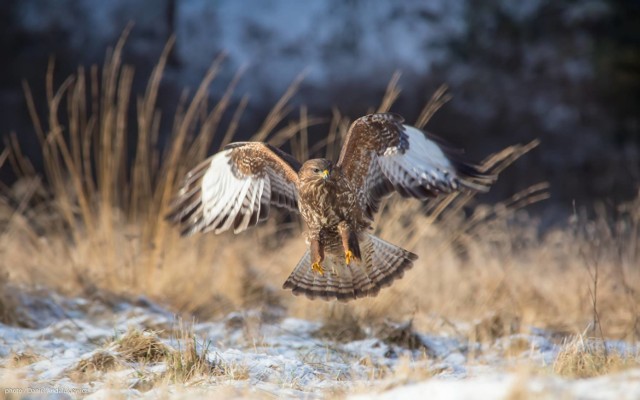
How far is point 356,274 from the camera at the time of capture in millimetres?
→ 4410

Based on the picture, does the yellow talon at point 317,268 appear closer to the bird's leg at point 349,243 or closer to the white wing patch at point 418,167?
the bird's leg at point 349,243

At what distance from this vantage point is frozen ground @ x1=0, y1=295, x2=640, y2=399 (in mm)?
2414

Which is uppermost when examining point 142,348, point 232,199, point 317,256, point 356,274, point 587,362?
point 232,199

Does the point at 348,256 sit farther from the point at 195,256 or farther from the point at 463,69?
the point at 463,69

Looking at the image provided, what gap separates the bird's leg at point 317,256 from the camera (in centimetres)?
416

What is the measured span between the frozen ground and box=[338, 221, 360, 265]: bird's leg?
0.54m

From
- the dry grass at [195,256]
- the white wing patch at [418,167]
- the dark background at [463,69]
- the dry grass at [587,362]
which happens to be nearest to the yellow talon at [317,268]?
the white wing patch at [418,167]

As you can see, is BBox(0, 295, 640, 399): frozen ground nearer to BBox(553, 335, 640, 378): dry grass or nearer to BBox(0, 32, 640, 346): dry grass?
BBox(553, 335, 640, 378): dry grass

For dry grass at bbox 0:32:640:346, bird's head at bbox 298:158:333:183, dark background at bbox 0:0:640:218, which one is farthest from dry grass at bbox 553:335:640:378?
dark background at bbox 0:0:640:218

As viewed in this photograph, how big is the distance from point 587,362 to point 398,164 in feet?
5.56

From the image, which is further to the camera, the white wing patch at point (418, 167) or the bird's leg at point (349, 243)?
the white wing patch at point (418, 167)

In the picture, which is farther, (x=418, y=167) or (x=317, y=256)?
(x=418, y=167)

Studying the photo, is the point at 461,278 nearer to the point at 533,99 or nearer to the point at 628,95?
the point at 533,99

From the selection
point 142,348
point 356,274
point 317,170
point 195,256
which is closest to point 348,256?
point 356,274
